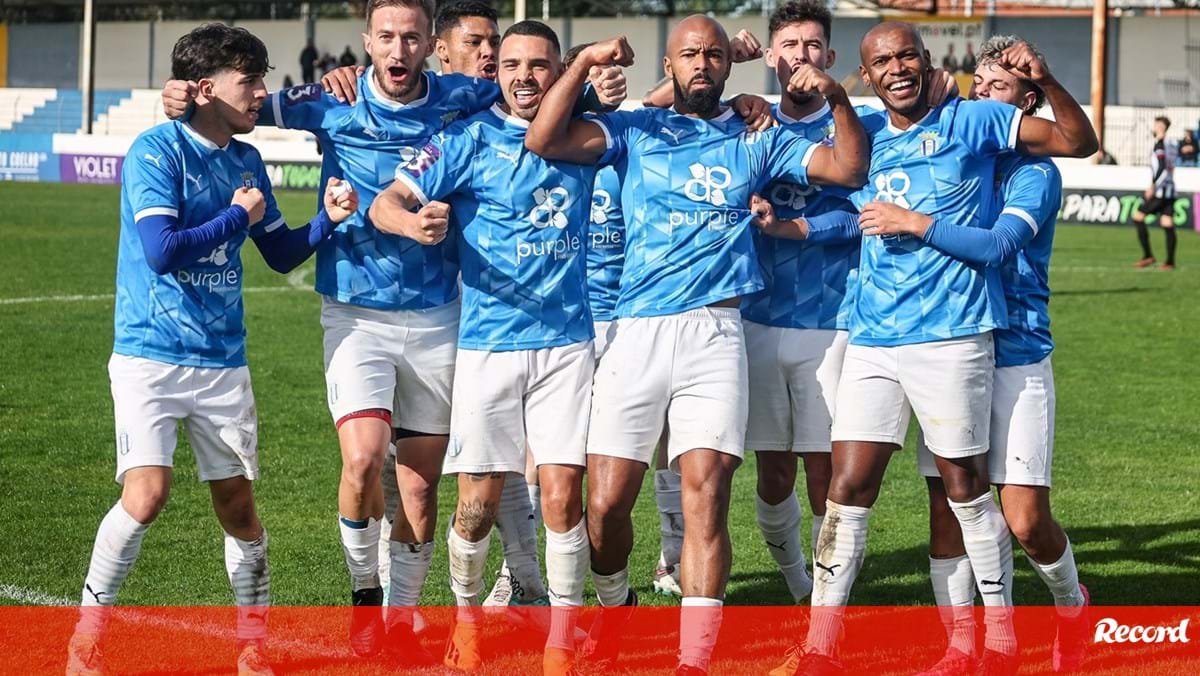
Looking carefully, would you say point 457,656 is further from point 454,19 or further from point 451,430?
point 454,19

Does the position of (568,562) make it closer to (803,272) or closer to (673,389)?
(673,389)

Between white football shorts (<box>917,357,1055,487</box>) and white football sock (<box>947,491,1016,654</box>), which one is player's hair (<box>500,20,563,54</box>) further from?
white football sock (<box>947,491,1016,654</box>)

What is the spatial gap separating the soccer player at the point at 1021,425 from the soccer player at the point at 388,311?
181cm

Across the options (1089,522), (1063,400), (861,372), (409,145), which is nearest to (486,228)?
(409,145)

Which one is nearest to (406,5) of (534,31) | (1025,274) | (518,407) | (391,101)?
(391,101)

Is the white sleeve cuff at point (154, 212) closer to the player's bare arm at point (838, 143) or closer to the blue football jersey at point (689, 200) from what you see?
the blue football jersey at point (689, 200)

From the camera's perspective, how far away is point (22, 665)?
5.55 meters

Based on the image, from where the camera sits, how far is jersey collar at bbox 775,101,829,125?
6.17m

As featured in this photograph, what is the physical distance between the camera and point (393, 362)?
5945mm

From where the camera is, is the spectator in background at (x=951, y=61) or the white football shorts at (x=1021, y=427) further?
the spectator in background at (x=951, y=61)

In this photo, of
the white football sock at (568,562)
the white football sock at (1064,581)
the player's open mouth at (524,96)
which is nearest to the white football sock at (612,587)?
the white football sock at (568,562)

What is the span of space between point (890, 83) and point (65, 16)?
57.7 meters

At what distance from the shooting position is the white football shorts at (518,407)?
18.5 feet

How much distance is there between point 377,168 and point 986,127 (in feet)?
7.93
